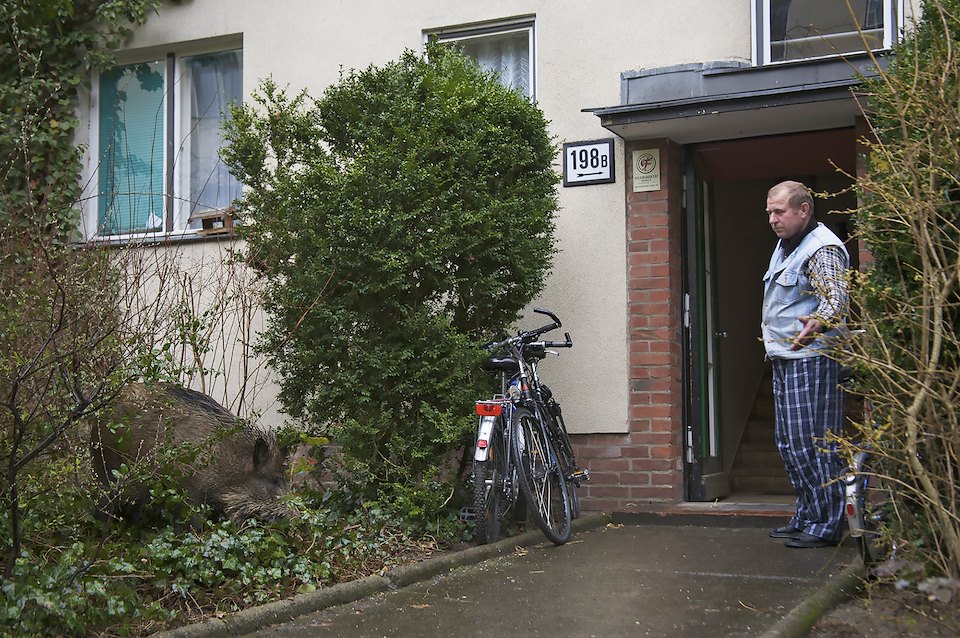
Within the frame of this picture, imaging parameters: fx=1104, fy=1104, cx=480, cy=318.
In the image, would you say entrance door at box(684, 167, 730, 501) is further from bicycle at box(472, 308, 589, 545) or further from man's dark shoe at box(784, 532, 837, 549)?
man's dark shoe at box(784, 532, 837, 549)

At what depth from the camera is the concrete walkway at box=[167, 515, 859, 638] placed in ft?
14.2

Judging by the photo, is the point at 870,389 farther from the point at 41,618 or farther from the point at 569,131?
the point at 569,131

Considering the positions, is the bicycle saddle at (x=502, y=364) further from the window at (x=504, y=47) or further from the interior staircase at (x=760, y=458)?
the interior staircase at (x=760, y=458)

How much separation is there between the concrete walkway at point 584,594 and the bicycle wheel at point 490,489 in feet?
0.39

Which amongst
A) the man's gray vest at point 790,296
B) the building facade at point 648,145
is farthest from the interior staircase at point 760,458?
the man's gray vest at point 790,296

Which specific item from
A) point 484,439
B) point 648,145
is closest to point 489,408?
point 484,439

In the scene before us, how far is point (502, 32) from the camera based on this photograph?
28.5 feet

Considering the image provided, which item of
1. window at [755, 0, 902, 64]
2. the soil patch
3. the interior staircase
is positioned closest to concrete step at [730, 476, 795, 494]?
the interior staircase

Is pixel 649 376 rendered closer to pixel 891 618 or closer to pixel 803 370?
pixel 803 370

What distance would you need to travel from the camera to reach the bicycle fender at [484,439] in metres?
5.94

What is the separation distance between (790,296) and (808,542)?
1347mm

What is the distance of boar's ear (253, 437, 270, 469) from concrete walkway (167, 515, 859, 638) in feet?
3.47

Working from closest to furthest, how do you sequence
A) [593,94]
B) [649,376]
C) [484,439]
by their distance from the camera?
[484,439] < [649,376] < [593,94]

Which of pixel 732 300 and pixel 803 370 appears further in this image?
pixel 732 300
